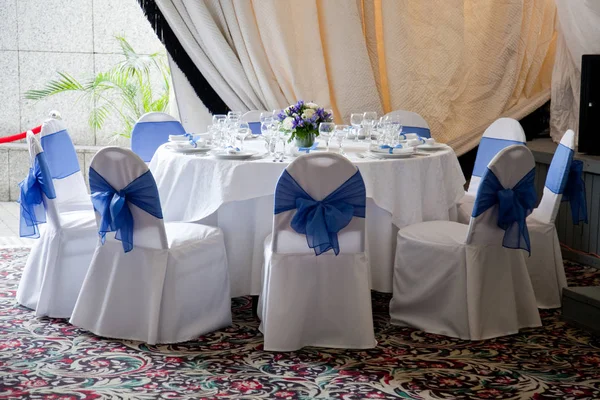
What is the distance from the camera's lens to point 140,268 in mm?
3705

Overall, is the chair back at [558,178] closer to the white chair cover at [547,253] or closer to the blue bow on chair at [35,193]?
the white chair cover at [547,253]

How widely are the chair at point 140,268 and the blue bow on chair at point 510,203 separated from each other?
1.23 m

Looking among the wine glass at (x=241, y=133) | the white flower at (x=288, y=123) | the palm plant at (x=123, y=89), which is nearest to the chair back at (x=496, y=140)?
the white flower at (x=288, y=123)

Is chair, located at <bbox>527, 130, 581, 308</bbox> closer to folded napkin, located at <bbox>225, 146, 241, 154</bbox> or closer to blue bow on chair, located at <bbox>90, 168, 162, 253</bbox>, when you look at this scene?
folded napkin, located at <bbox>225, 146, 241, 154</bbox>

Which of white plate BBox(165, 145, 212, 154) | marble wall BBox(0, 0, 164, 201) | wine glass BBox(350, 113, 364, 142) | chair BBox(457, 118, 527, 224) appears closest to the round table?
white plate BBox(165, 145, 212, 154)

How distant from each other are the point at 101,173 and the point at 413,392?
5.25ft

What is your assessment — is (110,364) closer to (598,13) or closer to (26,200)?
(26,200)

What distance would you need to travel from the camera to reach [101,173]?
3621mm

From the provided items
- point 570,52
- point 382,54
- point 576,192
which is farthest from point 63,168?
point 570,52

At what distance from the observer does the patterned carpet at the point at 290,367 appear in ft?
10.5

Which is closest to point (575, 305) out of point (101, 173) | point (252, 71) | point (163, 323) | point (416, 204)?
point (416, 204)

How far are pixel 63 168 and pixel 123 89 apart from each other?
2.47 m

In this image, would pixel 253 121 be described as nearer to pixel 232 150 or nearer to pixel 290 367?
pixel 232 150

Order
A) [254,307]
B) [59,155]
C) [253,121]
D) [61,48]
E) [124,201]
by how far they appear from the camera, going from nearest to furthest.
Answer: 1. [124,201]
2. [254,307]
3. [59,155]
4. [253,121]
5. [61,48]
